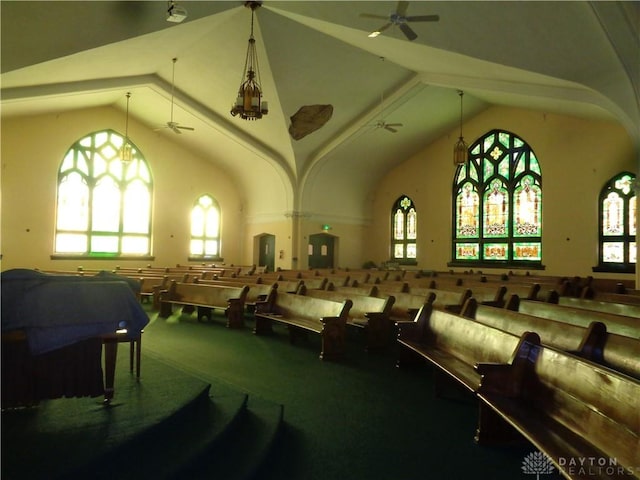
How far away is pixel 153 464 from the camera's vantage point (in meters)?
2.22

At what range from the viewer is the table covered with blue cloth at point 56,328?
7.58 feet

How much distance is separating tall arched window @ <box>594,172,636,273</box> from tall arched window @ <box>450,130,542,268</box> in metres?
1.54

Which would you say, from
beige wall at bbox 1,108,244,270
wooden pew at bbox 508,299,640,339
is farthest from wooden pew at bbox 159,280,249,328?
beige wall at bbox 1,108,244,270

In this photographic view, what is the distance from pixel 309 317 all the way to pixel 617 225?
815 centimetres

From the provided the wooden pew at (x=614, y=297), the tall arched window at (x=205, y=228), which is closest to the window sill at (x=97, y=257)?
the tall arched window at (x=205, y=228)

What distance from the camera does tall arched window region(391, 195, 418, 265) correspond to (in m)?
14.4

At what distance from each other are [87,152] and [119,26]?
23.3 ft

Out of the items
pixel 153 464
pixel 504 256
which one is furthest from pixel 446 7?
pixel 504 256

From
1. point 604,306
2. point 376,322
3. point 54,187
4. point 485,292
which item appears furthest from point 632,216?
point 54,187

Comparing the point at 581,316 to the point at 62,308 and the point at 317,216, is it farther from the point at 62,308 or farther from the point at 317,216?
the point at 317,216

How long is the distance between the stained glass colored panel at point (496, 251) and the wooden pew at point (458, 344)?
8753 millimetres

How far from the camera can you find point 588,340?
113 inches

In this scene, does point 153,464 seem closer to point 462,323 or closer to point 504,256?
point 462,323

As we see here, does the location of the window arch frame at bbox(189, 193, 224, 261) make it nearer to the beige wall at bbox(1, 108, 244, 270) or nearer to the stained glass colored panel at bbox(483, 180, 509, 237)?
the beige wall at bbox(1, 108, 244, 270)
